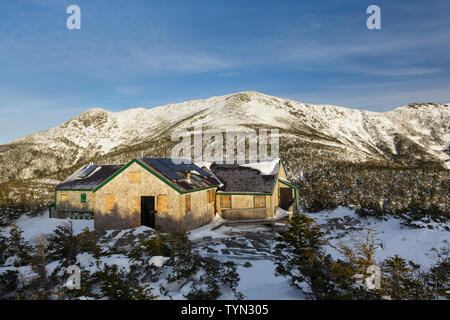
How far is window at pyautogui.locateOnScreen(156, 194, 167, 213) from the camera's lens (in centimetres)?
1814

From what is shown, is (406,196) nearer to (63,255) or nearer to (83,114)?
(63,255)

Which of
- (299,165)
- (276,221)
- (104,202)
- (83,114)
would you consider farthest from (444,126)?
(83,114)

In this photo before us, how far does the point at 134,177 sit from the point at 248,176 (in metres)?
10.4

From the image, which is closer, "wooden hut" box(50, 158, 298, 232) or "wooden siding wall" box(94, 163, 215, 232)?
"wooden siding wall" box(94, 163, 215, 232)

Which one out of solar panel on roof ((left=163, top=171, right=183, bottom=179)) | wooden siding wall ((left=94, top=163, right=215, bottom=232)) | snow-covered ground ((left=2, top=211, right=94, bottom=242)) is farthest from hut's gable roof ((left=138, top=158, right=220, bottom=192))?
snow-covered ground ((left=2, top=211, right=94, bottom=242))

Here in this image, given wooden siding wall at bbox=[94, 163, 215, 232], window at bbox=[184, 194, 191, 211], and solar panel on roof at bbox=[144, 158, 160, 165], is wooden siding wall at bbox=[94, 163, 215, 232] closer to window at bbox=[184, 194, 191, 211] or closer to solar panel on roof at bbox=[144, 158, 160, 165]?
window at bbox=[184, 194, 191, 211]

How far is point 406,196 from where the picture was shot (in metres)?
23.7

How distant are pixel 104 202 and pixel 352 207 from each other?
21957 millimetres

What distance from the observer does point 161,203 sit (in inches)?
717

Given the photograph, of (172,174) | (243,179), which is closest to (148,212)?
Result: (172,174)

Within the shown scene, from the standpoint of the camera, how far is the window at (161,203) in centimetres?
1814

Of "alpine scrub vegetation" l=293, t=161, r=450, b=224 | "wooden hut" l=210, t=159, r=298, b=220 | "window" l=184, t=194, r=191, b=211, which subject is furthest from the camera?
"wooden hut" l=210, t=159, r=298, b=220

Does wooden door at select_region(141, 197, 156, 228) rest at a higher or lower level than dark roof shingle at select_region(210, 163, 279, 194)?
lower

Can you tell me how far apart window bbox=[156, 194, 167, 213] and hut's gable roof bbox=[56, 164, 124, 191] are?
32.5 feet
